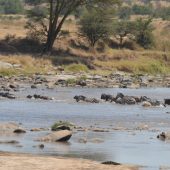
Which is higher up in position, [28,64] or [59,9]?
[59,9]

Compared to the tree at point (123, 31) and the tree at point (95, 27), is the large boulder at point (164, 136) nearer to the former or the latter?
the tree at point (95, 27)

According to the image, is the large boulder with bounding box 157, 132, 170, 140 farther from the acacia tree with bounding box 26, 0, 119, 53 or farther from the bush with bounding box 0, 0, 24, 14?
the bush with bounding box 0, 0, 24, 14

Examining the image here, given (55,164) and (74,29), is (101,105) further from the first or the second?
(74,29)

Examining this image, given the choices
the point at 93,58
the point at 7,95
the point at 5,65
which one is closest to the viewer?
the point at 7,95

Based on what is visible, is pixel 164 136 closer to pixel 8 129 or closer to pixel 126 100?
pixel 8 129

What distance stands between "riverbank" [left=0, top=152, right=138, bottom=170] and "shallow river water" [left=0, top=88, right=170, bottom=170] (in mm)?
1113

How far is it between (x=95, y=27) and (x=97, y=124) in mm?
44523

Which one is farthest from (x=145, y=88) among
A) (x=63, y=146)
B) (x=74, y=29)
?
(x=63, y=146)

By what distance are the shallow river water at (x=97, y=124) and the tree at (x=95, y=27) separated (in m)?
25.4

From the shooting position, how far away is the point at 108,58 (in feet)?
231

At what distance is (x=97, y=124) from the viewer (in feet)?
92.9

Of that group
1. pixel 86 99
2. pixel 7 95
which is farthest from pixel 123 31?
pixel 86 99

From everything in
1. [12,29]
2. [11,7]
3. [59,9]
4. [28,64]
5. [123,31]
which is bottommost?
[28,64]

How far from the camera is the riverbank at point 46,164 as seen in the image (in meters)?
17.0
